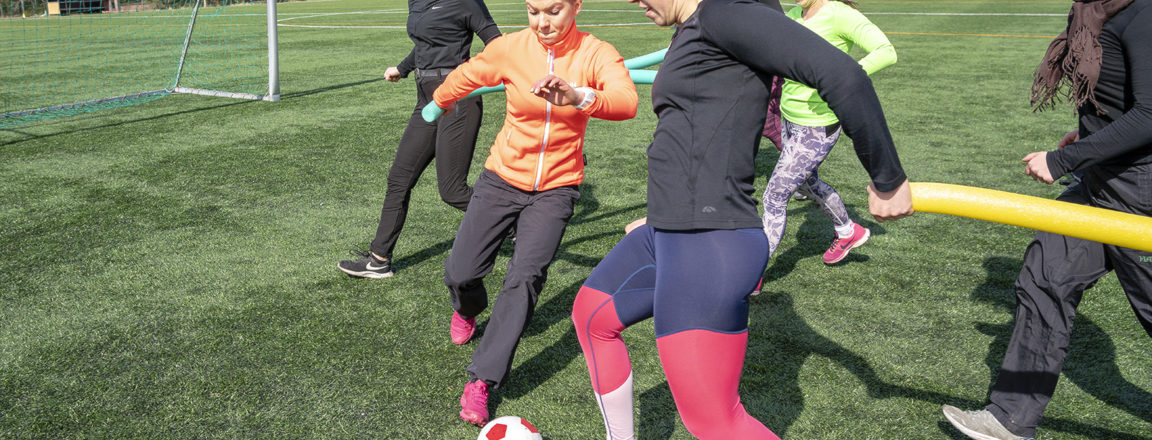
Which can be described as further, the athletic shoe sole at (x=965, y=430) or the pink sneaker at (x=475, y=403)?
the pink sneaker at (x=475, y=403)

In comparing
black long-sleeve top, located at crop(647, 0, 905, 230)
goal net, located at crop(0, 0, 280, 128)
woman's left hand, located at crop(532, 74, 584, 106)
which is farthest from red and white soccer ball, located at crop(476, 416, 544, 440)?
goal net, located at crop(0, 0, 280, 128)

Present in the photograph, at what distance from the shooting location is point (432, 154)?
4.93m

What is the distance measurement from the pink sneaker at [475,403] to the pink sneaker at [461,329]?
645 millimetres

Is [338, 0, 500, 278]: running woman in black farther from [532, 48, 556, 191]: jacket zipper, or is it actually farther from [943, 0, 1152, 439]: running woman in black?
[943, 0, 1152, 439]: running woman in black

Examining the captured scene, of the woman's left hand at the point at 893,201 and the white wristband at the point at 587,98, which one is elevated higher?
the white wristband at the point at 587,98

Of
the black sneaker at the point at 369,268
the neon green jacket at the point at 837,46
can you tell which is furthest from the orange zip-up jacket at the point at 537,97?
the black sneaker at the point at 369,268

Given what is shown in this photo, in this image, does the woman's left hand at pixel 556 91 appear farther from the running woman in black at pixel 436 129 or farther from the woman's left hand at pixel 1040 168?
the running woman in black at pixel 436 129

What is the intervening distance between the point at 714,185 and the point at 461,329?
222 centimetres

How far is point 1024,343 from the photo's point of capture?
10.5ft

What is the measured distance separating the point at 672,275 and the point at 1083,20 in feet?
6.26

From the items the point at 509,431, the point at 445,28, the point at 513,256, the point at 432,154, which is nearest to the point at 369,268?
the point at 432,154

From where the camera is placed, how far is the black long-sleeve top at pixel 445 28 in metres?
4.80

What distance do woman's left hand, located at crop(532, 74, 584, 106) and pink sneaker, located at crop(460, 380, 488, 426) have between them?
54.9 inches

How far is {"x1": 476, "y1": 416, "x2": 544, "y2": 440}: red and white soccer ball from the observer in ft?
9.93
